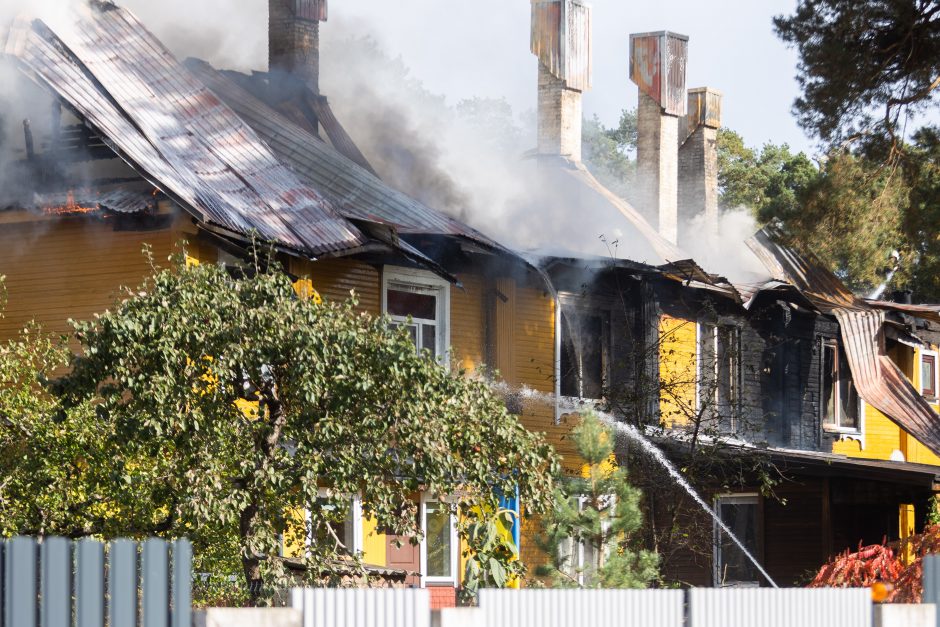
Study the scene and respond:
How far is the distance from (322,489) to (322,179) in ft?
14.9

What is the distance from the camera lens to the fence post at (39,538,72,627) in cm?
793

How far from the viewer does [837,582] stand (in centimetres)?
2008

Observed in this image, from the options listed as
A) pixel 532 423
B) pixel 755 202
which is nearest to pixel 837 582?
pixel 532 423

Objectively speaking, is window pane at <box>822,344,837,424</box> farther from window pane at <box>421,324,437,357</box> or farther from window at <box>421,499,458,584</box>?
window at <box>421,499,458,584</box>

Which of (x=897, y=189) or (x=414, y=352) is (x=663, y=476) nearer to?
(x=897, y=189)

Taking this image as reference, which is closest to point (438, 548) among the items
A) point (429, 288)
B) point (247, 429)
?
point (429, 288)

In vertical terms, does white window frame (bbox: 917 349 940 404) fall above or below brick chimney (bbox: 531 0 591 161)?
below

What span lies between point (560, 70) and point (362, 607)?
21443 millimetres

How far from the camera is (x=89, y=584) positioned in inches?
316

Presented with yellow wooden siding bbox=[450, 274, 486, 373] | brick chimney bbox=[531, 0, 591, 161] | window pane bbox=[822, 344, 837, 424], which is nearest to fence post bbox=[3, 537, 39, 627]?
yellow wooden siding bbox=[450, 274, 486, 373]

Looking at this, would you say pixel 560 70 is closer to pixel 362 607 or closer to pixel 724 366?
pixel 724 366

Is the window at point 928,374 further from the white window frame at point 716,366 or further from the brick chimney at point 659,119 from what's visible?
the white window frame at point 716,366

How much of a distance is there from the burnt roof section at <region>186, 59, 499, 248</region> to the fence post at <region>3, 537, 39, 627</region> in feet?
38.9

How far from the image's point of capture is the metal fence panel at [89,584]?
800 cm
